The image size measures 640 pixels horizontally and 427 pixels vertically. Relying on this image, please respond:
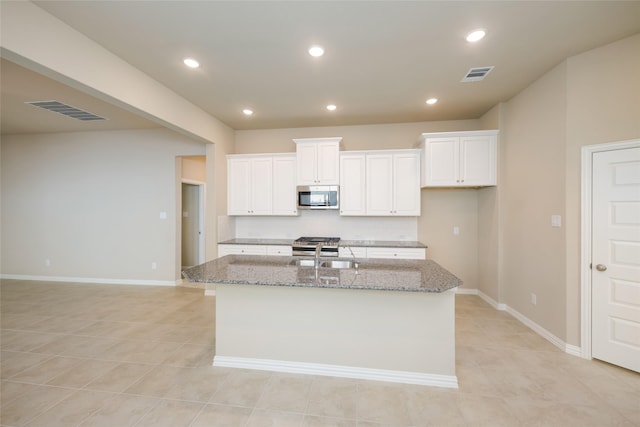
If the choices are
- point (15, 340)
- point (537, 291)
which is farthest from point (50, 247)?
point (537, 291)

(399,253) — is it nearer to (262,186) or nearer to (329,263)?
(329,263)

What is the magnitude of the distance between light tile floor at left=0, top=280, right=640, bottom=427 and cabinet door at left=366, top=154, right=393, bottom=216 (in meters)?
1.98

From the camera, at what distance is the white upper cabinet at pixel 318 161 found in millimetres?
4320

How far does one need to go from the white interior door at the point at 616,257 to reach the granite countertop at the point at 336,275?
159 centimetres

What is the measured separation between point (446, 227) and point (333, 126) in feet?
8.77

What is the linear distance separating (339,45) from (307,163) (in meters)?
2.09

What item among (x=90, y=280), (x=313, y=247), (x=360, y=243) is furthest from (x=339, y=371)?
(x=90, y=280)

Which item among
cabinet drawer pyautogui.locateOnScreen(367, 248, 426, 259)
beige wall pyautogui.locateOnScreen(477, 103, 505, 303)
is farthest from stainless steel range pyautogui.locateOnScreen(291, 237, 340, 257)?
beige wall pyautogui.locateOnScreen(477, 103, 505, 303)

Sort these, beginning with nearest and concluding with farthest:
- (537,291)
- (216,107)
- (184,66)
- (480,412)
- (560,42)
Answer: (480,412), (560,42), (184,66), (537,291), (216,107)

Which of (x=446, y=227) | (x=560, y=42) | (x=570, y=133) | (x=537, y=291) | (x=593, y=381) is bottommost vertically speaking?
(x=593, y=381)

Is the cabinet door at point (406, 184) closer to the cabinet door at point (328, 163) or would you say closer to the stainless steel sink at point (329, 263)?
the cabinet door at point (328, 163)

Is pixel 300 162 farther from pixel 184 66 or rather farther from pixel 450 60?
pixel 450 60

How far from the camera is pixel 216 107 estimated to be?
3963 millimetres

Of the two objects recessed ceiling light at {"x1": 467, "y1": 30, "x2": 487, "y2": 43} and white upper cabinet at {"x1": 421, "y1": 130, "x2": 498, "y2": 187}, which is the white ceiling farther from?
white upper cabinet at {"x1": 421, "y1": 130, "x2": 498, "y2": 187}
